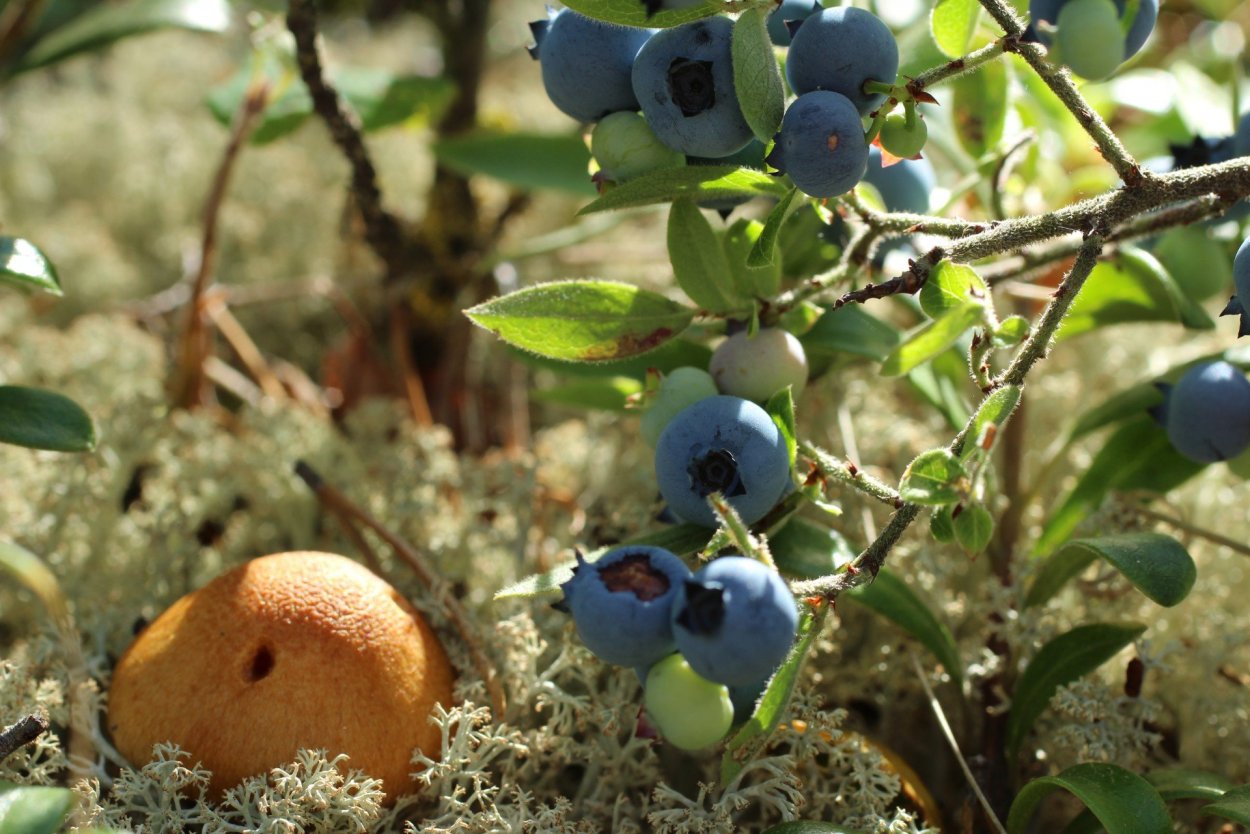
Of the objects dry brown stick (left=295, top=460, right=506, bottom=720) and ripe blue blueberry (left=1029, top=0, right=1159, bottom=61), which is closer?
ripe blue blueberry (left=1029, top=0, right=1159, bottom=61)

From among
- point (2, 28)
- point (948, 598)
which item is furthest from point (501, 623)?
point (2, 28)

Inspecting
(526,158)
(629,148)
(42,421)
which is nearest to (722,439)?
(629,148)

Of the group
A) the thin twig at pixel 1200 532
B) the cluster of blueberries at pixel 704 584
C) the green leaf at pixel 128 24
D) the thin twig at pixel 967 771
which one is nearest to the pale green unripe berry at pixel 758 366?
the cluster of blueberries at pixel 704 584

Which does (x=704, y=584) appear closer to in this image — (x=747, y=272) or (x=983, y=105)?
(x=747, y=272)

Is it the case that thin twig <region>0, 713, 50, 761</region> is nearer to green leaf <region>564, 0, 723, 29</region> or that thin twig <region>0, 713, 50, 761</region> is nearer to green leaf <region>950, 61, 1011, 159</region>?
green leaf <region>564, 0, 723, 29</region>

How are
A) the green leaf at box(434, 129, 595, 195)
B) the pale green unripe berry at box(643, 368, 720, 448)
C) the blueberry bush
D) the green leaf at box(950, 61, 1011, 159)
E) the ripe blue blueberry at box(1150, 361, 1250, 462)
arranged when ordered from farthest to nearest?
the green leaf at box(434, 129, 595, 195), the green leaf at box(950, 61, 1011, 159), the ripe blue blueberry at box(1150, 361, 1250, 462), the pale green unripe berry at box(643, 368, 720, 448), the blueberry bush

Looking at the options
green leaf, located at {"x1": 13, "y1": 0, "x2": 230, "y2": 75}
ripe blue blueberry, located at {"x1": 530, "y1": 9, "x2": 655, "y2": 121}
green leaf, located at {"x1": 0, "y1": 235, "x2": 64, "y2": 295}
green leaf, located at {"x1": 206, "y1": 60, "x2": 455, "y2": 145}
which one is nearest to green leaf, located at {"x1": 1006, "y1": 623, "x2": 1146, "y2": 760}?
ripe blue blueberry, located at {"x1": 530, "y1": 9, "x2": 655, "y2": 121}
